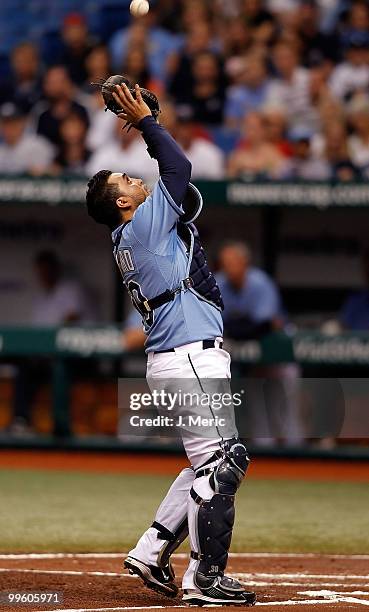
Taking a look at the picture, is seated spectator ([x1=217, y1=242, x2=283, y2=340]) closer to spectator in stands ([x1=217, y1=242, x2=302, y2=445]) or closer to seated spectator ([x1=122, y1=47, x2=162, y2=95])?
spectator in stands ([x1=217, y1=242, x2=302, y2=445])

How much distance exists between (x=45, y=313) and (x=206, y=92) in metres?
2.64

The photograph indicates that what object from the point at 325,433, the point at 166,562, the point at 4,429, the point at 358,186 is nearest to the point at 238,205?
the point at 358,186

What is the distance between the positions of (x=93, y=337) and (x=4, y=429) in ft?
4.15

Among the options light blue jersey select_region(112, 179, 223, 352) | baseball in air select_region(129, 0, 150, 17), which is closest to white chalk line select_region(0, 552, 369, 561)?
light blue jersey select_region(112, 179, 223, 352)

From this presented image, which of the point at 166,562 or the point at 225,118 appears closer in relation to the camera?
the point at 166,562

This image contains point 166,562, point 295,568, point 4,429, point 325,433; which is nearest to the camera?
point 166,562

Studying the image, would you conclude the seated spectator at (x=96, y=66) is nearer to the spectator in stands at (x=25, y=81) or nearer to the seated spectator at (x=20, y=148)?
the spectator in stands at (x=25, y=81)

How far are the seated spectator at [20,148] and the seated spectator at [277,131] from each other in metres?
2.10

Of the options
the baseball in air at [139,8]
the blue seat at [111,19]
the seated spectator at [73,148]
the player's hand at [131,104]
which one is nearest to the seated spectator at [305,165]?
the seated spectator at [73,148]

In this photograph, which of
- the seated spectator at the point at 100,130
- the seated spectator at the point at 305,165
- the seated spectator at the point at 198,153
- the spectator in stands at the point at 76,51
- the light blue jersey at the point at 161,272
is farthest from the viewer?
the spectator in stands at the point at 76,51

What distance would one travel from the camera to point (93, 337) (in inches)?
432

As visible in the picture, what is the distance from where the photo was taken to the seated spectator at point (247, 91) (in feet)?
39.6

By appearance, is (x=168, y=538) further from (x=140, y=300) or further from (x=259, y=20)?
(x=259, y=20)

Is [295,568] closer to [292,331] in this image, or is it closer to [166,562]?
[166,562]
